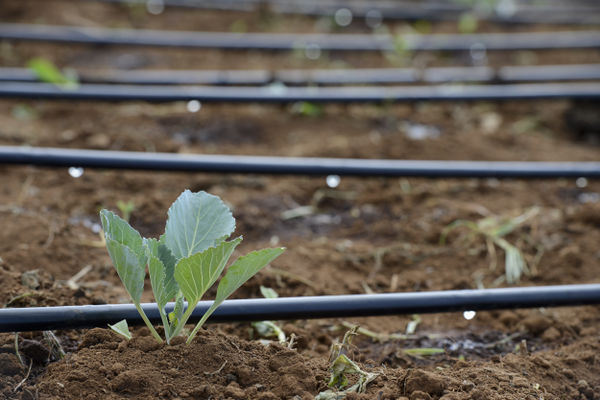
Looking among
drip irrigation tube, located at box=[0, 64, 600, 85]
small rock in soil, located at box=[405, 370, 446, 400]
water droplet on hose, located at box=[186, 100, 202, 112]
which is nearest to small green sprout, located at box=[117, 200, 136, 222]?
water droplet on hose, located at box=[186, 100, 202, 112]

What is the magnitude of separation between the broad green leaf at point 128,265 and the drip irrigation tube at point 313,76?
1.86 meters

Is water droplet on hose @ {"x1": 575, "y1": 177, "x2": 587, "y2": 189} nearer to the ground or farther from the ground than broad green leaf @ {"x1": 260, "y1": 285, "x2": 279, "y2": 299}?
nearer to the ground

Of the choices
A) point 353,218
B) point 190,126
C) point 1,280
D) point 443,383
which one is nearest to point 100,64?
point 190,126

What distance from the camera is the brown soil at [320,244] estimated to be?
45.1 inches

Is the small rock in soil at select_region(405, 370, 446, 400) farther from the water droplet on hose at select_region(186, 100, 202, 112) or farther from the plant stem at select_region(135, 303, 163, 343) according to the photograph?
the water droplet on hose at select_region(186, 100, 202, 112)

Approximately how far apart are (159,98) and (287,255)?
1.00 meters

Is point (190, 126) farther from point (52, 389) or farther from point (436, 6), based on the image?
point (436, 6)

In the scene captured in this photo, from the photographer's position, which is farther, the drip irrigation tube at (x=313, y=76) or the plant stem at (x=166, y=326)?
the drip irrigation tube at (x=313, y=76)

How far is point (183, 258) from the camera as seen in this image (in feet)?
3.49

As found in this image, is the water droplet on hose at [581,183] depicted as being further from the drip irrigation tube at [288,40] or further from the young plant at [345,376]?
the young plant at [345,376]

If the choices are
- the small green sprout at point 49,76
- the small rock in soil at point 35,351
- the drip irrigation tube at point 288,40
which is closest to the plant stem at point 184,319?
the small rock in soil at point 35,351

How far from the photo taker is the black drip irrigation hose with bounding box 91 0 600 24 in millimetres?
4480

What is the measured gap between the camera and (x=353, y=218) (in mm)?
2117

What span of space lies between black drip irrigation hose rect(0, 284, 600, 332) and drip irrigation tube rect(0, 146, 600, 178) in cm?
66
